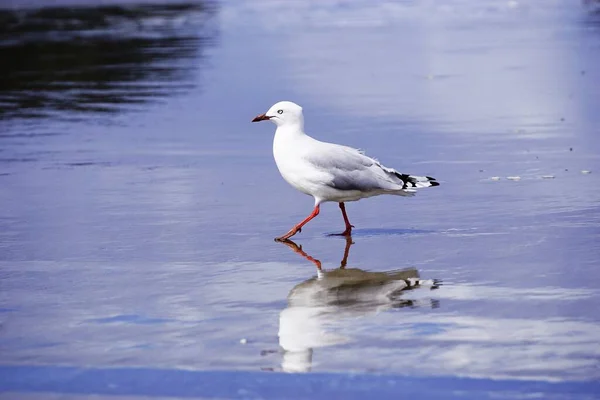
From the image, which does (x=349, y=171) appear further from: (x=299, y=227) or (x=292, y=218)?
(x=292, y=218)

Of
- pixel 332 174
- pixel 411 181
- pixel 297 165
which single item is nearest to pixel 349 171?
pixel 332 174

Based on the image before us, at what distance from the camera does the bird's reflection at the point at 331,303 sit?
20.4 feet

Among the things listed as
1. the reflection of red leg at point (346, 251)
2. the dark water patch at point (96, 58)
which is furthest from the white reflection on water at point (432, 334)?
the dark water patch at point (96, 58)

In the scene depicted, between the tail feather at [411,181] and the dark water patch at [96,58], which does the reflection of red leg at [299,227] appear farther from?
the dark water patch at [96,58]

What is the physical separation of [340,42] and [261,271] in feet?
58.9

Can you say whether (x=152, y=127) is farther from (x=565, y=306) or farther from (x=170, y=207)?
(x=565, y=306)

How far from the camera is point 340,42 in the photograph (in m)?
25.6

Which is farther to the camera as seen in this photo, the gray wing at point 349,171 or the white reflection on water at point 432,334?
the gray wing at point 349,171

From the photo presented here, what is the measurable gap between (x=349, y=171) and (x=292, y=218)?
820 mm

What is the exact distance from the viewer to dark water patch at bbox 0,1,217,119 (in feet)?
58.7

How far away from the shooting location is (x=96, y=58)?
23.7 meters

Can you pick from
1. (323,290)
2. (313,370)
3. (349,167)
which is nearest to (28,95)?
(349,167)

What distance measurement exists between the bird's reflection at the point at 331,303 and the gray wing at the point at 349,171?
2.89 ft

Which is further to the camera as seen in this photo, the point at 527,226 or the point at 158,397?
the point at 527,226
